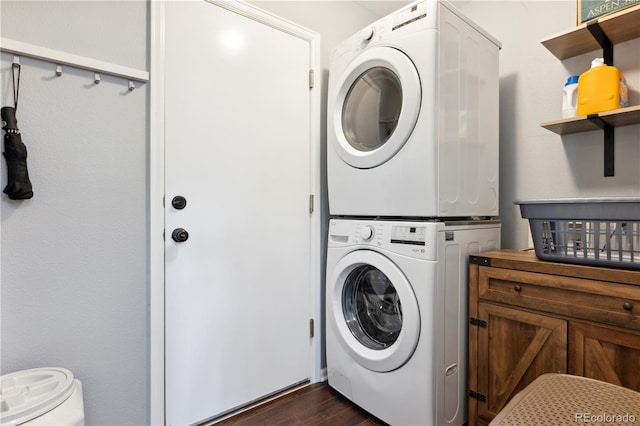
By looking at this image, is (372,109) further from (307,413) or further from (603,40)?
(307,413)

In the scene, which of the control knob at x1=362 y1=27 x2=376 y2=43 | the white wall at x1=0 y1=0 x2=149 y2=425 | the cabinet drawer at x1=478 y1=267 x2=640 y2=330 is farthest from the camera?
the control knob at x1=362 y1=27 x2=376 y2=43

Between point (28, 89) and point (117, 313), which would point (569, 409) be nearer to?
point (117, 313)

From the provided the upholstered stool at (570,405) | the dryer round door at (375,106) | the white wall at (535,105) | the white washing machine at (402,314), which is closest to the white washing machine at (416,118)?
the dryer round door at (375,106)

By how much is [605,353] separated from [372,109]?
4.38ft

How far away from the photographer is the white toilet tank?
0.95 m

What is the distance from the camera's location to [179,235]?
149 cm

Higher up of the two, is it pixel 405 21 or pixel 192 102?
pixel 405 21

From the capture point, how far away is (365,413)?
5.51ft

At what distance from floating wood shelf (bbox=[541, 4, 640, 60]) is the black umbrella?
2165 mm

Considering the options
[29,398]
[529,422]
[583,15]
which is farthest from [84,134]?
[583,15]

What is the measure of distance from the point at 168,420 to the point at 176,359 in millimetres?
268

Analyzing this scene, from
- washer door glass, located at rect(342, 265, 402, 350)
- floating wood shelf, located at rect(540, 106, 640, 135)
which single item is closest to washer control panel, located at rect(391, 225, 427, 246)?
washer door glass, located at rect(342, 265, 402, 350)

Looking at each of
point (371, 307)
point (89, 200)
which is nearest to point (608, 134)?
point (371, 307)

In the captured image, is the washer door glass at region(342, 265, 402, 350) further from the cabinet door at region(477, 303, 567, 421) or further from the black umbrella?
the black umbrella
